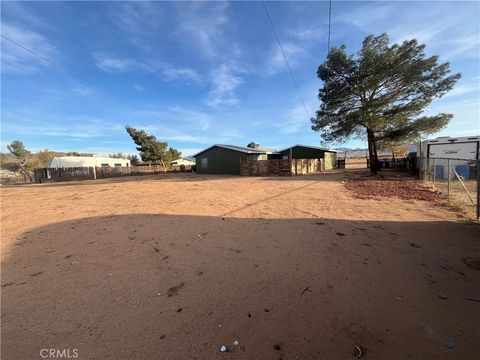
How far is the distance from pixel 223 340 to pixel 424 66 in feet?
63.1

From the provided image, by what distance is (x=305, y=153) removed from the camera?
30.3 m

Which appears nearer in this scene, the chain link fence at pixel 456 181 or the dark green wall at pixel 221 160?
the chain link fence at pixel 456 181

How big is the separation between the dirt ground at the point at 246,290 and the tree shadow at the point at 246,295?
1cm

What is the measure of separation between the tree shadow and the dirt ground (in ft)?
0.05

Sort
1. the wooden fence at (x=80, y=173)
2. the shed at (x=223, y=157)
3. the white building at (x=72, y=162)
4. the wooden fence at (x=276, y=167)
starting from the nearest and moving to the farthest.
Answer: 1. the wooden fence at (x=276, y=167)
2. the wooden fence at (x=80, y=173)
3. the shed at (x=223, y=157)
4. the white building at (x=72, y=162)

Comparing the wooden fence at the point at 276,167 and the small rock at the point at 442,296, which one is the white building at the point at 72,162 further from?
the small rock at the point at 442,296

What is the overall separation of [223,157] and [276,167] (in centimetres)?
712

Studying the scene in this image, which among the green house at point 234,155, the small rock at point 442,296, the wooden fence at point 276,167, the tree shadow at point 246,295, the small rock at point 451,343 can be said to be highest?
the green house at point 234,155

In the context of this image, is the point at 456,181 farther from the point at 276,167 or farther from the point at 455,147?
the point at 276,167

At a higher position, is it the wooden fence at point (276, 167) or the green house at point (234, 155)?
the green house at point (234, 155)

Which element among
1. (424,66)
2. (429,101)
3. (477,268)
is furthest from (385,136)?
(477,268)

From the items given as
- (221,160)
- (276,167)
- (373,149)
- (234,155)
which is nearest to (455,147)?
(373,149)

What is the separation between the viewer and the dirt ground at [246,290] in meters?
1.95

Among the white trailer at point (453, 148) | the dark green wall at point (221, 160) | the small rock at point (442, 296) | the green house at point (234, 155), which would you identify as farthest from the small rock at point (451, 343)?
the dark green wall at point (221, 160)
